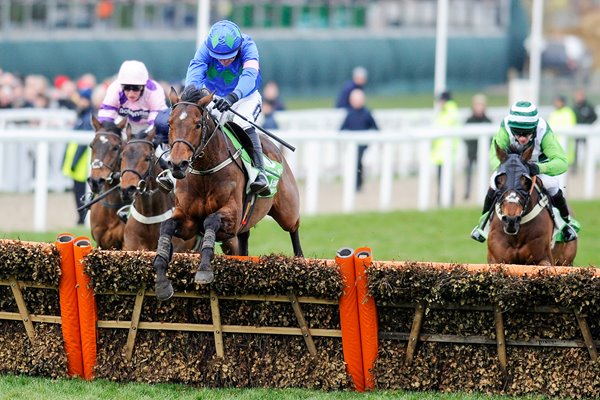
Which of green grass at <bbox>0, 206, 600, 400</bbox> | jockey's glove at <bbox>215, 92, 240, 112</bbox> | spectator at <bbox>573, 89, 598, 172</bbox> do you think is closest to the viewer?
jockey's glove at <bbox>215, 92, 240, 112</bbox>

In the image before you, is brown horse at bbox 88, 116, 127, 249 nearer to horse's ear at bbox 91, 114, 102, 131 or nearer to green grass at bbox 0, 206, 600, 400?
horse's ear at bbox 91, 114, 102, 131

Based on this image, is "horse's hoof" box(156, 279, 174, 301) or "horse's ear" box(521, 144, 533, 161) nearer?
"horse's hoof" box(156, 279, 174, 301)

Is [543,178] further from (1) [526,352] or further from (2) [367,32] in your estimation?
(2) [367,32]

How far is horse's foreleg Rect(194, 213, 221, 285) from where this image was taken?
7199 mm

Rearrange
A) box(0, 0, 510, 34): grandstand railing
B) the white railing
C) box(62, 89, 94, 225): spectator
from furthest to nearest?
box(0, 0, 510, 34): grandstand railing, box(62, 89, 94, 225): spectator, the white railing

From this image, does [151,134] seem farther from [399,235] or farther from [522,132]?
[399,235]

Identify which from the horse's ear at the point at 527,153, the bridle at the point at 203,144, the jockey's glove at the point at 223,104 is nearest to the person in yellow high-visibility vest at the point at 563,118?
the horse's ear at the point at 527,153

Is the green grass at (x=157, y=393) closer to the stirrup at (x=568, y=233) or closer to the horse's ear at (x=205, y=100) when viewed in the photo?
the horse's ear at (x=205, y=100)

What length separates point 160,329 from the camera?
7621mm

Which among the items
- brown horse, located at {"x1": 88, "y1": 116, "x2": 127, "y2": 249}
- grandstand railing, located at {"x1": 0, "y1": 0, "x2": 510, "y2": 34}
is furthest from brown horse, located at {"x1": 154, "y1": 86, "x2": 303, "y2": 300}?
grandstand railing, located at {"x1": 0, "y1": 0, "x2": 510, "y2": 34}

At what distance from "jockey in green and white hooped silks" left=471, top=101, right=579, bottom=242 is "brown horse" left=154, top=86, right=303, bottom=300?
1.73 m

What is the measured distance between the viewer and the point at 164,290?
7.25m

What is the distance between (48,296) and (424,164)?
823 cm

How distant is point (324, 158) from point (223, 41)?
1044cm
